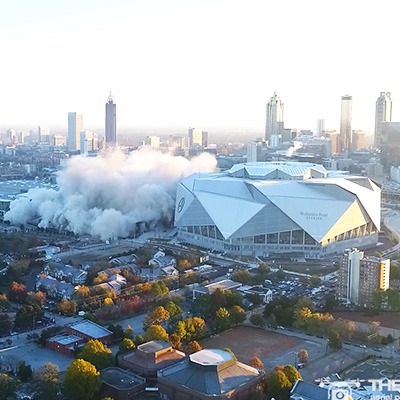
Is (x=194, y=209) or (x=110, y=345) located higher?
(x=194, y=209)

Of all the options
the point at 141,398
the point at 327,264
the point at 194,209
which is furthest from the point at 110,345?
the point at 194,209

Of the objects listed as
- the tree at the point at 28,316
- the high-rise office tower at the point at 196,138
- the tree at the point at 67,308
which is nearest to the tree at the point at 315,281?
the tree at the point at 67,308

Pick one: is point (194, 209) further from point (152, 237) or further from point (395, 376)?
point (395, 376)

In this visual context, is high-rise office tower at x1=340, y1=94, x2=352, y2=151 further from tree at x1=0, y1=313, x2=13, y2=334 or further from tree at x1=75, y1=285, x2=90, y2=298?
tree at x1=0, y1=313, x2=13, y2=334

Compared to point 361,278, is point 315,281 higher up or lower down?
lower down

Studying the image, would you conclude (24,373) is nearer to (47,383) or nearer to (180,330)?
(47,383)

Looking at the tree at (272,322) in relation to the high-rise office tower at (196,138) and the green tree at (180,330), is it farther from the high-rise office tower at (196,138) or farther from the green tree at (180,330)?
the high-rise office tower at (196,138)

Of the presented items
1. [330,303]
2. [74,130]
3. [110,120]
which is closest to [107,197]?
[330,303]
